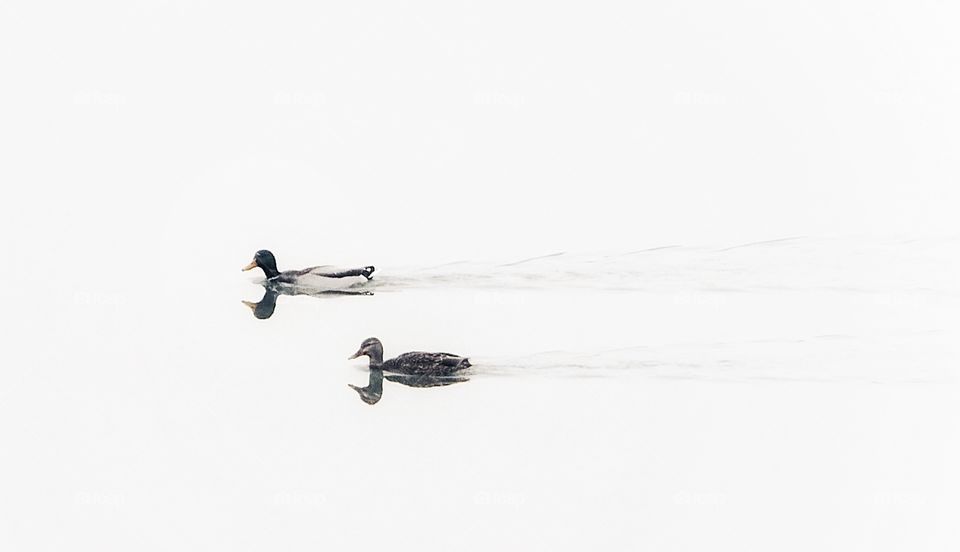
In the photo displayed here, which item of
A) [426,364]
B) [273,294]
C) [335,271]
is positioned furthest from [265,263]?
[426,364]

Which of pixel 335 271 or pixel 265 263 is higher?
pixel 265 263

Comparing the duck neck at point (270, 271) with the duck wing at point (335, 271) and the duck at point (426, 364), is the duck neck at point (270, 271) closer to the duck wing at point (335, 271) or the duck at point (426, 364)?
the duck wing at point (335, 271)

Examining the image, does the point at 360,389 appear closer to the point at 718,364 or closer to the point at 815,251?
the point at 718,364

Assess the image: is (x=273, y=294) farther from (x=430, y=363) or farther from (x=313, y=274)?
(x=430, y=363)

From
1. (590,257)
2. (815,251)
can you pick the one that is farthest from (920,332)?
(590,257)

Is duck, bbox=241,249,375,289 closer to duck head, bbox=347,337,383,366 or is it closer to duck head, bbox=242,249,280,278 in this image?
duck head, bbox=242,249,280,278

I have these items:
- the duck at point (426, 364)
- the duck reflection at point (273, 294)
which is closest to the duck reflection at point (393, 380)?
the duck at point (426, 364)

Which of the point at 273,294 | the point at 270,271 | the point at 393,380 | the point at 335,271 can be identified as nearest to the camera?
the point at 393,380
